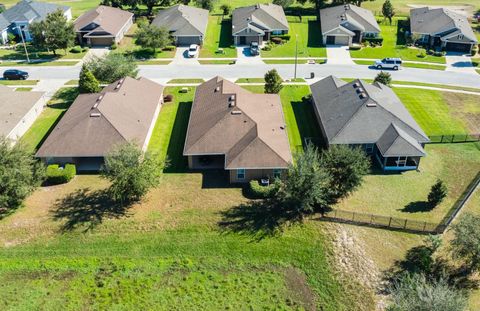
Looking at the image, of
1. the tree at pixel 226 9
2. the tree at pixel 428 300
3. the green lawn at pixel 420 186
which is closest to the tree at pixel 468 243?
the tree at pixel 428 300

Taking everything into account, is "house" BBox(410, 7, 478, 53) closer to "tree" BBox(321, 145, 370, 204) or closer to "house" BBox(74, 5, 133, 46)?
"tree" BBox(321, 145, 370, 204)

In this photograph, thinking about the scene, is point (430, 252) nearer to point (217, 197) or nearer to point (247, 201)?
point (247, 201)

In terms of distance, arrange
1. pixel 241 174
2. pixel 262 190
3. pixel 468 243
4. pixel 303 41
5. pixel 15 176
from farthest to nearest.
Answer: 1. pixel 303 41
2. pixel 241 174
3. pixel 262 190
4. pixel 15 176
5. pixel 468 243

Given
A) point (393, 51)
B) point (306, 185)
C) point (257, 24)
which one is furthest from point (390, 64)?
point (306, 185)

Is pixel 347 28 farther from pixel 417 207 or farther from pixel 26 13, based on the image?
pixel 26 13

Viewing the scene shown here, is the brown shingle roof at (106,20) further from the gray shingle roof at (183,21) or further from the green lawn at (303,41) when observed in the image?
the green lawn at (303,41)

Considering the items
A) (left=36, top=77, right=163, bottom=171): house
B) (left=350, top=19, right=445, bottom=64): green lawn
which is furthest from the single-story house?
(left=36, top=77, right=163, bottom=171): house
